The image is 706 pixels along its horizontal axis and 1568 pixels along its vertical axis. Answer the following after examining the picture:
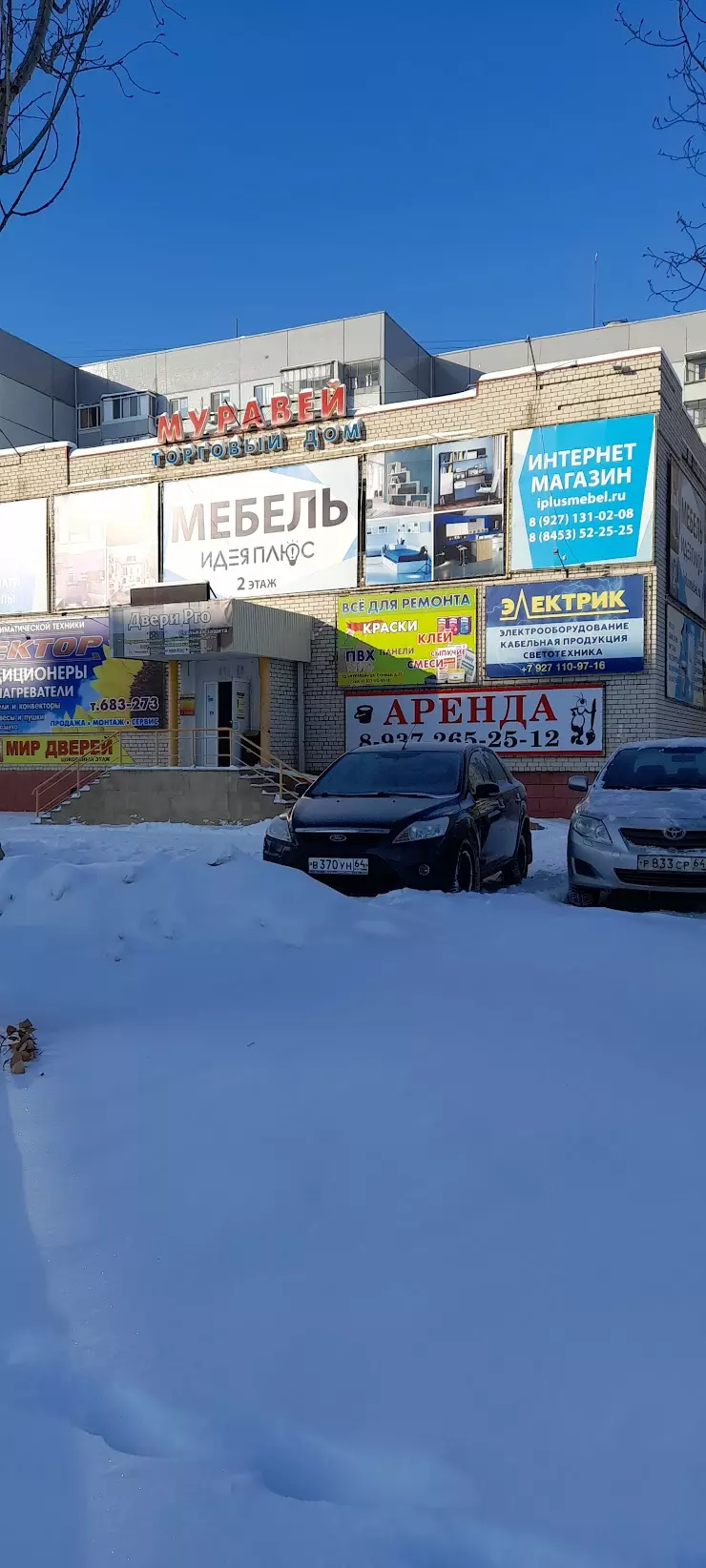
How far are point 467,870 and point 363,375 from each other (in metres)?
32.3

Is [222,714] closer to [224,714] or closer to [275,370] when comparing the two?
[224,714]

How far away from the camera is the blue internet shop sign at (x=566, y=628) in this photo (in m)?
17.3

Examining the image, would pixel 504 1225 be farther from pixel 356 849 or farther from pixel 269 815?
pixel 269 815

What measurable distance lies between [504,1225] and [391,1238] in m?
0.29

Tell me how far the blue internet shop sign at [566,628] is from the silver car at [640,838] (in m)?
9.36

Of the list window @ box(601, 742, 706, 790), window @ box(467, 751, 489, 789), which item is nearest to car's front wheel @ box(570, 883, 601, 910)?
window @ box(601, 742, 706, 790)

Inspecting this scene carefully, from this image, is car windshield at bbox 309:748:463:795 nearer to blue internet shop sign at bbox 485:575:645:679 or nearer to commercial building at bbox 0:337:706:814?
commercial building at bbox 0:337:706:814

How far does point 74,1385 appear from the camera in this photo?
77.0 inches

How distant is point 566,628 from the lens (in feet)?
58.7

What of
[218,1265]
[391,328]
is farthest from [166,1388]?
[391,328]

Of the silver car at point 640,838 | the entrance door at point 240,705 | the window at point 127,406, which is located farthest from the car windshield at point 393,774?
the window at point 127,406

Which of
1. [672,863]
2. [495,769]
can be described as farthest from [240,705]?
[672,863]

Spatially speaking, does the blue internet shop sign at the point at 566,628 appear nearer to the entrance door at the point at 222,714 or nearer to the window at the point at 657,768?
the entrance door at the point at 222,714

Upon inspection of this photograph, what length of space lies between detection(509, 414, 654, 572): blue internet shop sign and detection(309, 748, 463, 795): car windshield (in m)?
10.1
